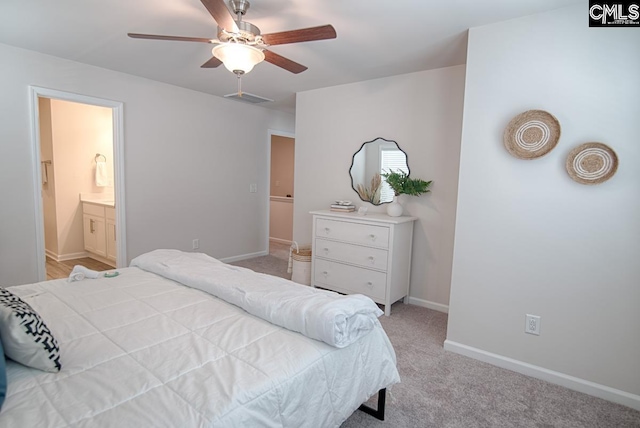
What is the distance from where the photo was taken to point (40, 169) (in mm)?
3248

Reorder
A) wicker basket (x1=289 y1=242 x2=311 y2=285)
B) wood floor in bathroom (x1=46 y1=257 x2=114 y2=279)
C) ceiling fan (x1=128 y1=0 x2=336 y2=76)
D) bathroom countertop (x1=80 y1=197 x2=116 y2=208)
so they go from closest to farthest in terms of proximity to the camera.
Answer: ceiling fan (x1=128 y1=0 x2=336 y2=76), wicker basket (x1=289 y1=242 x2=311 y2=285), wood floor in bathroom (x1=46 y1=257 x2=114 y2=279), bathroom countertop (x1=80 y1=197 x2=116 y2=208)

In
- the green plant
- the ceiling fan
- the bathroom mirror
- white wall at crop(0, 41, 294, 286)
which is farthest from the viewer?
the bathroom mirror

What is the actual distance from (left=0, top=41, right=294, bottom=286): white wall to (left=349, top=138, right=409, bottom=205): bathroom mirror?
1.87m

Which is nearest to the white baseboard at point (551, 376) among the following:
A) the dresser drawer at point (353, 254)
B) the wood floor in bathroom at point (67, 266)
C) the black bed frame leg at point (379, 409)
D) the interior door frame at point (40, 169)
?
the dresser drawer at point (353, 254)

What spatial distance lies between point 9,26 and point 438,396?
403 centimetres

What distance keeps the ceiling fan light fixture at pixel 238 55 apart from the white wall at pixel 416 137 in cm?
193

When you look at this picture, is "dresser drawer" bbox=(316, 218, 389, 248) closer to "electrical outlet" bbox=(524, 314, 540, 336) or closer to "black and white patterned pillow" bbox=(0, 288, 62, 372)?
"electrical outlet" bbox=(524, 314, 540, 336)

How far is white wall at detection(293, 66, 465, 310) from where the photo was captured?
129 inches

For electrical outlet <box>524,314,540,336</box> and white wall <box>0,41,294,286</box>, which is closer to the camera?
electrical outlet <box>524,314,540,336</box>

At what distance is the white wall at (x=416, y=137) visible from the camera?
10.8 feet

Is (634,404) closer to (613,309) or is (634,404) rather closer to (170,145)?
(613,309)

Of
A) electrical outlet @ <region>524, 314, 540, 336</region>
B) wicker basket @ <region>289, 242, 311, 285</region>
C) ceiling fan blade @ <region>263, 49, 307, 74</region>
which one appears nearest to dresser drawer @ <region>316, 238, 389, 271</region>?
wicker basket @ <region>289, 242, 311, 285</region>

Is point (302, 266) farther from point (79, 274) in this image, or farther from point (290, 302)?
point (290, 302)

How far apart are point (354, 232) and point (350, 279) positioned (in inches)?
19.2
